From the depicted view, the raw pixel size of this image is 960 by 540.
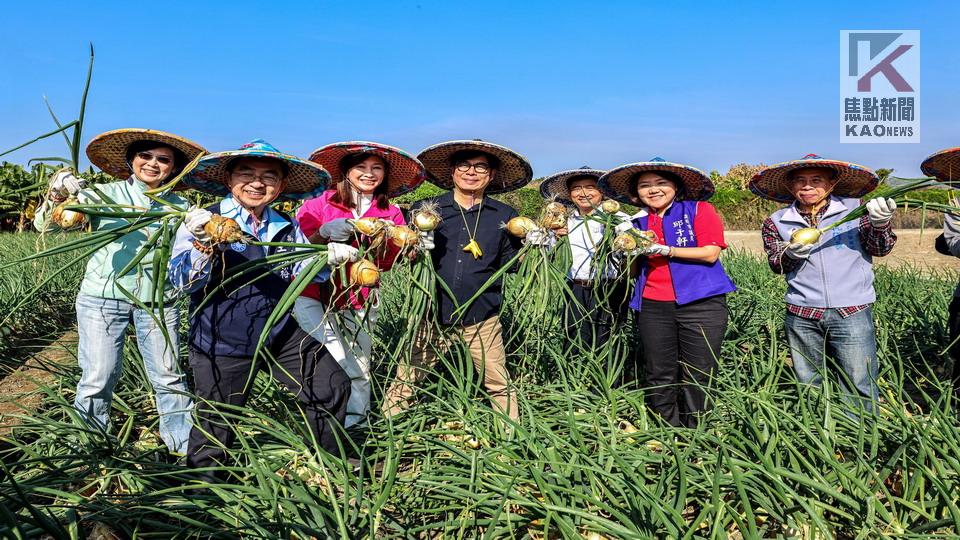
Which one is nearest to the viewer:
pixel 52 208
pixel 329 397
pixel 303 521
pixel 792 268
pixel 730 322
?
pixel 303 521

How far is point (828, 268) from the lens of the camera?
7.97ft

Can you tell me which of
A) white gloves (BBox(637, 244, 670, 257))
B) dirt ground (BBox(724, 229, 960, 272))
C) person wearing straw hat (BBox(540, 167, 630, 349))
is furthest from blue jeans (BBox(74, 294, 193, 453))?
dirt ground (BBox(724, 229, 960, 272))

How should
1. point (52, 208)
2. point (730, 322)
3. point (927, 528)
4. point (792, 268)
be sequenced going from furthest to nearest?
point (730, 322), point (792, 268), point (52, 208), point (927, 528)

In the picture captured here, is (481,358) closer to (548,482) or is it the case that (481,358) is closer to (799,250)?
(548,482)

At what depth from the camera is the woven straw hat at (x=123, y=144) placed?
2352mm

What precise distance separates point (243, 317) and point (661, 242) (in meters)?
1.69

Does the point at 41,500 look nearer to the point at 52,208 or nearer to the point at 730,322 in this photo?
the point at 52,208

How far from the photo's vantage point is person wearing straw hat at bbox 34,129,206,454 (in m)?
2.28

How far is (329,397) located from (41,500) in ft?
2.94

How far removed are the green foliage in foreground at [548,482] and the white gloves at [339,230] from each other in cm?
62

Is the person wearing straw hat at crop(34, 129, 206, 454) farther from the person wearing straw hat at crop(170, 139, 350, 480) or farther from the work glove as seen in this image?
the work glove

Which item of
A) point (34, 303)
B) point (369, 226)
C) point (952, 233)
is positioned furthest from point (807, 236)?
point (34, 303)

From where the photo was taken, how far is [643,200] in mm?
2711

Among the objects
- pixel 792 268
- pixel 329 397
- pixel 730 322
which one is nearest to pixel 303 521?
pixel 329 397
